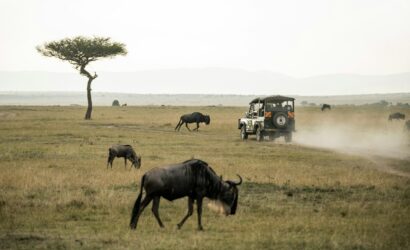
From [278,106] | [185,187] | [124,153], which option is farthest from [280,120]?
[185,187]

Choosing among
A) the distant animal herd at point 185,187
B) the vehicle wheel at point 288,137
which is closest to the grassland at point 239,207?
the distant animal herd at point 185,187

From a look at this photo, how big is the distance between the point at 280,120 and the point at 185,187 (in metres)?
25.4

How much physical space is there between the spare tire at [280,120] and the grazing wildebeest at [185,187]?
80.6 ft

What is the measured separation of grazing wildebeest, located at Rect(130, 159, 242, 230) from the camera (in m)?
12.3

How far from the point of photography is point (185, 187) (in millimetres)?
12453

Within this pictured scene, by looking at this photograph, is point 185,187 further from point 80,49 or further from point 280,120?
point 80,49

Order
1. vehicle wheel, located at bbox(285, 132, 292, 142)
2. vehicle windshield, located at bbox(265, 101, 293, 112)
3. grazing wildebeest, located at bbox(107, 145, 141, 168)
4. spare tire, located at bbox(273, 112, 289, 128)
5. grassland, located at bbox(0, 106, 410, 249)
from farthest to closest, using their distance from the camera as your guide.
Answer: vehicle wheel, located at bbox(285, 132, 292, 142) < vehicle windshield, located at bbox(265, 101, 293, 112) < spare tire, located at bbox(273, 112, 289, 128) < grazing wildebeest, located at bbox(107, 145, 141, 168) < grassland, located at bbox(0, 106, 410, 249)

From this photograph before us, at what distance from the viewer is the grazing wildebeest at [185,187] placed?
40.3 ft

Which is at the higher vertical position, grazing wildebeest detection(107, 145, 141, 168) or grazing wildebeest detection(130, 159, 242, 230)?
grazing wildebeest detection(130, 159, 242, 230)

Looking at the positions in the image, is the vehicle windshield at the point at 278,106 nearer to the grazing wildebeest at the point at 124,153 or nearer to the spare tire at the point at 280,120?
the spare tire at the point at 280,120

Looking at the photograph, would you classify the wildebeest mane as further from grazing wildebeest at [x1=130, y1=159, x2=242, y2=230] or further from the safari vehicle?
the safari vehicle

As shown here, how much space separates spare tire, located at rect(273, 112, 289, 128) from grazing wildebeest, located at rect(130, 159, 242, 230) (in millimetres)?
24555

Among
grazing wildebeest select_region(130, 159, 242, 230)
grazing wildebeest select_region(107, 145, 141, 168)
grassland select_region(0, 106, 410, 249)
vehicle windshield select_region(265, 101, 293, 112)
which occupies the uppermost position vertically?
vehicle windshield select_region(265, 101, 293, 112)

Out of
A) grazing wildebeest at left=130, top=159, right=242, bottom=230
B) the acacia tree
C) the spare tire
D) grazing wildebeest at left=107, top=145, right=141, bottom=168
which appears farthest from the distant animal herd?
the acacia tree
